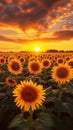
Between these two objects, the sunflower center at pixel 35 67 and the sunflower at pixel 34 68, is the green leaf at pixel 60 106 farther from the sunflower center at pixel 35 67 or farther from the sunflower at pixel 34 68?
the sunflower center at pixel 35 67

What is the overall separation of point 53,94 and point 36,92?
1.36 m

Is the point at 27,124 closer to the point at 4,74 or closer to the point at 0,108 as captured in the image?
the point at 0,108

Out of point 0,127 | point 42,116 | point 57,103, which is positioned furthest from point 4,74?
point 42,116

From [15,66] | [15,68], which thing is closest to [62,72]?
[15,68]

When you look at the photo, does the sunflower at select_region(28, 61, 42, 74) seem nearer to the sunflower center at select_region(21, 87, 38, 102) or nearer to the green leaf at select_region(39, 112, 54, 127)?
the sunflower center at select_region(21, 87, 38, 102)

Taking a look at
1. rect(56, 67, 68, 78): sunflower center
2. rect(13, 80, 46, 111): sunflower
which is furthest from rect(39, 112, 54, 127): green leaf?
rect(56, 67, 68, 78): sunflower center

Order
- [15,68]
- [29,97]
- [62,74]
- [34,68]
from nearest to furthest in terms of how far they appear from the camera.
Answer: [29,97] → [62,74] → [34,68] → [15,68]

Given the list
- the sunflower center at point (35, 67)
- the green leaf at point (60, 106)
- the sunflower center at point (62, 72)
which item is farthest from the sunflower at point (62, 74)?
the sunflower center at point (35, 67)

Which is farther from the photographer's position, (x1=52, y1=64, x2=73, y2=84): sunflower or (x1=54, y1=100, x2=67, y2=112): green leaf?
(x1=52, y1=64, x2=73, y2=84): sunflower

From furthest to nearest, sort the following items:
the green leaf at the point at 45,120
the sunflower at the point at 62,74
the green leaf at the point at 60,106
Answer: the sunflower at the point at 62,74 < the green leaf at the point at 60,106 < the green leaf at the point at 45,120

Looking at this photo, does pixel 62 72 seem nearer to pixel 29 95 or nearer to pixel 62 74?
pixel 62 74

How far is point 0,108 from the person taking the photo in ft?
22.2

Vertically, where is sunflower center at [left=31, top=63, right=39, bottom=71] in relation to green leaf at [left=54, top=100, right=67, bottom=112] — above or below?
above

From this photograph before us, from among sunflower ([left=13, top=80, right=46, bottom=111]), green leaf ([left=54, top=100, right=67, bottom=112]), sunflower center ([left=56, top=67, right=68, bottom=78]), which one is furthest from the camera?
sunflower center ([left=56, top=67, right=68, bottom=78])
